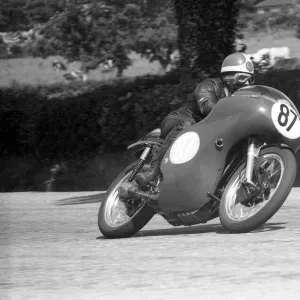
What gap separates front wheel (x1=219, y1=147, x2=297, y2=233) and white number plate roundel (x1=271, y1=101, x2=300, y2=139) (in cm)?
15

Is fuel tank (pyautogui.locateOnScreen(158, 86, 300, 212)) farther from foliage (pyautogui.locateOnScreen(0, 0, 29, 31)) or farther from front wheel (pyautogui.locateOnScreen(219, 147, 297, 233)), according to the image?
foliage (pyautogui.locateOnScreen(0, 0, 29, 31))

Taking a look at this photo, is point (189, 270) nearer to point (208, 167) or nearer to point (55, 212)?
point (208, 167)

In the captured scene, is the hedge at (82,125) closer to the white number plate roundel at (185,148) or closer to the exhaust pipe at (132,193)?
the exhaust pipe at (132,193)

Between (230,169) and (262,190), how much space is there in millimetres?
538

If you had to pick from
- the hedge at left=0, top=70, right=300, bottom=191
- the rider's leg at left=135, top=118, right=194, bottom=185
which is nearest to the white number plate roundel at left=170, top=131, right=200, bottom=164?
the rider's leg at left=135, top=118, right=194, bottom=185

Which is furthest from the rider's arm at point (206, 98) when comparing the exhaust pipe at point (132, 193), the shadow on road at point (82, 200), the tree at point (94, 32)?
the tree at point (94, 32)

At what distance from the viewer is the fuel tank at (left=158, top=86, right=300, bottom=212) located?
8008 millimetres

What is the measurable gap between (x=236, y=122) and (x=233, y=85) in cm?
66

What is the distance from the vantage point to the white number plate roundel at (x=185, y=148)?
27.5 feet

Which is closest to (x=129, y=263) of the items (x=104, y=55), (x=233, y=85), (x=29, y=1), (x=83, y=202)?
(x=233, y=85)

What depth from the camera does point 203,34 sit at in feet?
55.7

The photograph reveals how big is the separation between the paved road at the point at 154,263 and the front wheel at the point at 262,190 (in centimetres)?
13

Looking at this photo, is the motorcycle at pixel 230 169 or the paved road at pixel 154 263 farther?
the motorcycle at pixel 230 169

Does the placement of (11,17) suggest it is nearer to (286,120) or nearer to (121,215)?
(121,215)
